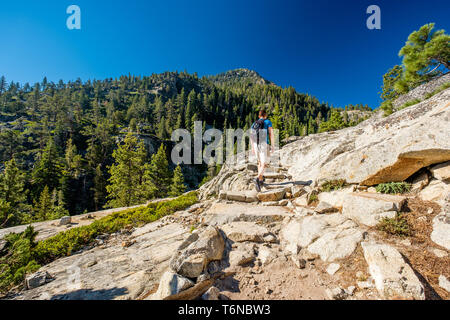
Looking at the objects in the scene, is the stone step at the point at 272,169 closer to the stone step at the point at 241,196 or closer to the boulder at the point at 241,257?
the stone step at the point at 241,196

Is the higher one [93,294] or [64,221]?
[93,294]

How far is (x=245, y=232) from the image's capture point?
4582 millimetres

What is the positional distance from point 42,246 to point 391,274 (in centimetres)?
1104

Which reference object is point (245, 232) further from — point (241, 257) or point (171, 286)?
point (171, 286)

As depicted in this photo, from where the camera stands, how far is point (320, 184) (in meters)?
6.86

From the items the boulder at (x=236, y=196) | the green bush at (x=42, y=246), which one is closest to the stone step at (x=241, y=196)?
the boulder at (x=236, y=196)

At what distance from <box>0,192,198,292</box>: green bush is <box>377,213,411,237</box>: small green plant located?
863 cm

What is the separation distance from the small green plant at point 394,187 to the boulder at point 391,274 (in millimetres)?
2805

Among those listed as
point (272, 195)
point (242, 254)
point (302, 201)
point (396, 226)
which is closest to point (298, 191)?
point (302, 201)

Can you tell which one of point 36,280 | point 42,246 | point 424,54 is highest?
point 424,54

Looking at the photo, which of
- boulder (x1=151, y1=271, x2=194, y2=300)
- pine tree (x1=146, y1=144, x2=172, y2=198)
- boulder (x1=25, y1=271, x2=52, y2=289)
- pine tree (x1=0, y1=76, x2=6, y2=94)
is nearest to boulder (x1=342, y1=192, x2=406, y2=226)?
boulder (x1=151, y1=271, x2=194, y2=300)

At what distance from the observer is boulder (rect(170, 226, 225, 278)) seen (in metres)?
3.24
